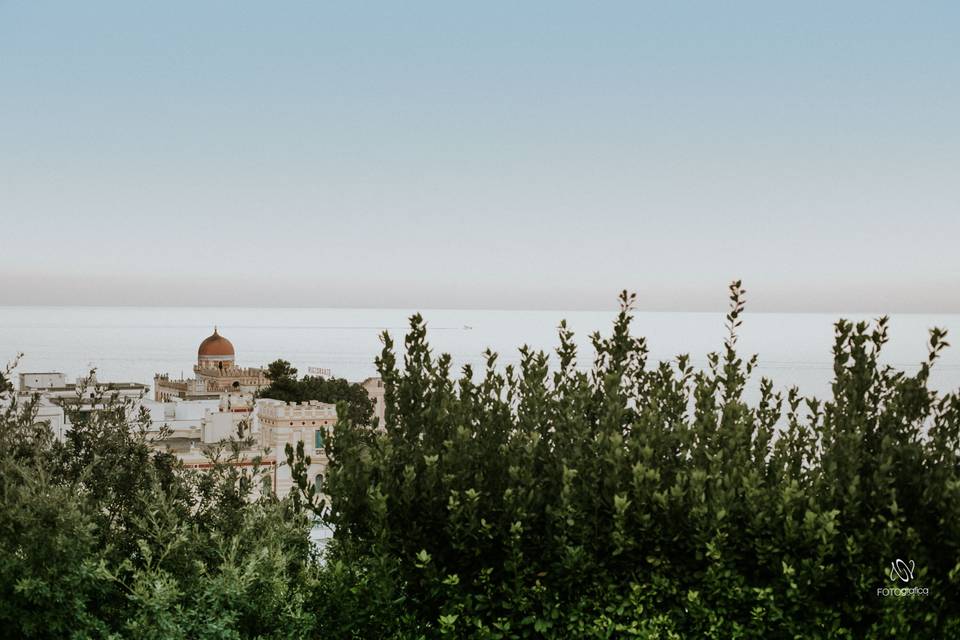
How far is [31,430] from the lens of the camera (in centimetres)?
609

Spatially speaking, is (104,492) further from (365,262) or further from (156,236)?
(156,236)

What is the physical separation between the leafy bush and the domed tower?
219 feet

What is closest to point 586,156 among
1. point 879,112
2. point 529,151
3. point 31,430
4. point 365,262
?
point 529,151

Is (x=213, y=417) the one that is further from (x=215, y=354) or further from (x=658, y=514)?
(x=215, y=354)

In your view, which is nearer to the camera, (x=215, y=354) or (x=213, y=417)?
(x=213, y=417)

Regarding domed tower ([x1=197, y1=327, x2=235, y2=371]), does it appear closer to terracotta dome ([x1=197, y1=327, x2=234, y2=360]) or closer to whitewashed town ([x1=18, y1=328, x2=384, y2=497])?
terracotta dome ([x1=197, y1=327, x2=234, y2=360])

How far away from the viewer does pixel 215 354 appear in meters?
69.3

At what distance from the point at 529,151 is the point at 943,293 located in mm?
6984

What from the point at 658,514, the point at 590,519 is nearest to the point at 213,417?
the point at 590,519

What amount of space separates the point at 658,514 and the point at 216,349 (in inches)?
2715

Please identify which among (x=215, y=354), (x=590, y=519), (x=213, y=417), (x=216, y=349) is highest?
(x=590, y=519)

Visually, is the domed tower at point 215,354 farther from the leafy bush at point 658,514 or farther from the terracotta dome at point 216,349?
the leafy bush at point 658,514

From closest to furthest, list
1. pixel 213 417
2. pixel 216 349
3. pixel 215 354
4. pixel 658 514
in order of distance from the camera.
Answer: pixel 658 514 < pixel 213 417 < pixel 215 354 < pixel 216 349

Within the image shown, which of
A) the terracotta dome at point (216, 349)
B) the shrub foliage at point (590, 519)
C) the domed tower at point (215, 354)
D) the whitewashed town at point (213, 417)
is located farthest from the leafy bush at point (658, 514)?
the terracotta dome at point (216, 349)
